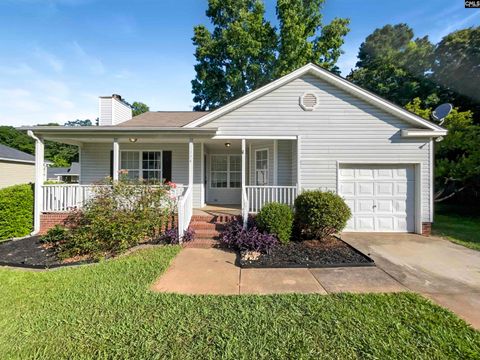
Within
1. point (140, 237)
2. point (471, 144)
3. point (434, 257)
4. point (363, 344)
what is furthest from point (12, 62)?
point (471, 144)

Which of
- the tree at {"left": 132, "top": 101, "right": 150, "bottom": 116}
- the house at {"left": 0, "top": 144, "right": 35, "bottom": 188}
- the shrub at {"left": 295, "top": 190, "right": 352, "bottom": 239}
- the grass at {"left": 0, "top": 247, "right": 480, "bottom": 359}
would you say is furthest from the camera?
the tree at {"left": 132, "top": 101, "right": 150, "bottom": 116}

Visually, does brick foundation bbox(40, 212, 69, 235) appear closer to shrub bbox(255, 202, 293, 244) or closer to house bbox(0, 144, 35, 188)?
shrub bbox(255, 202, 293, 244)

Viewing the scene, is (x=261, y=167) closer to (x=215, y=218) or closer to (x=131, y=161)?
(x=215, y=218)

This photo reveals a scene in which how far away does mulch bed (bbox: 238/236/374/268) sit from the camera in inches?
210

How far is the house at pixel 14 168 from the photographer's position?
16016 millimetres

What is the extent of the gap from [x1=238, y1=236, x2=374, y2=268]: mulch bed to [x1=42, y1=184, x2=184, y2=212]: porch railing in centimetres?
361

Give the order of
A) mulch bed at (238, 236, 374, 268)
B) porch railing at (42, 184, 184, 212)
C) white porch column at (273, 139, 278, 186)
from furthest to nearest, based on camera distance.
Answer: white porch column at (273, 139, 278, 186)
porch railing at (42, 184, 184, 212)
mulch bed at (238, 236, 374, 268)

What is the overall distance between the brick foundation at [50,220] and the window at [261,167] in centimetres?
659

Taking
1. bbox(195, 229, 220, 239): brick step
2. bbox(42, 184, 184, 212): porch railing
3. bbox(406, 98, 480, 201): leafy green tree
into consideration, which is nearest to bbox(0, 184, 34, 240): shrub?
bbox(42, 184, 184, 212): porch railing

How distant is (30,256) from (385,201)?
1025 centimetres

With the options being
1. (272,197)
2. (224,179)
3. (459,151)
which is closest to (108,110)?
(224,179)

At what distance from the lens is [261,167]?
960cm

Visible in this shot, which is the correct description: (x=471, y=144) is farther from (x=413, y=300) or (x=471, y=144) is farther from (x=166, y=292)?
(x=166, y=292)

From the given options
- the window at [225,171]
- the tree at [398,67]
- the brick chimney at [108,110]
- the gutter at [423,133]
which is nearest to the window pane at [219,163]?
the window at [225,171]
